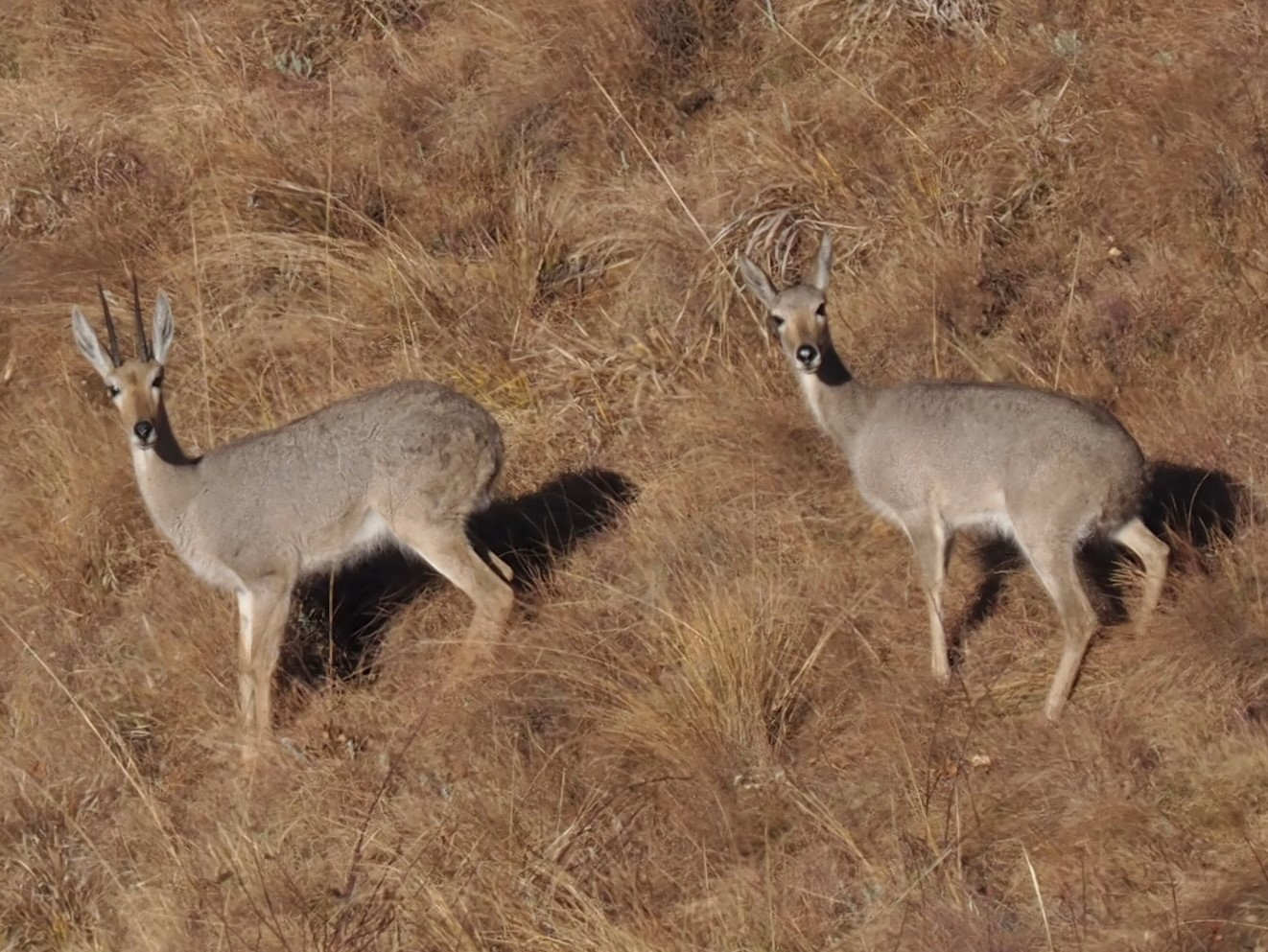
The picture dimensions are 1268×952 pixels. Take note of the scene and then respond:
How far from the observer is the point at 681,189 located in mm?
10773

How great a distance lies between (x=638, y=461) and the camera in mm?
9344

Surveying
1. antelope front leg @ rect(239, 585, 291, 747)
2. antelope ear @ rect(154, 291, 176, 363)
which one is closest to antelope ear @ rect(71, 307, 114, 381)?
antelope ear @ rect(154, 291, 176, 363)

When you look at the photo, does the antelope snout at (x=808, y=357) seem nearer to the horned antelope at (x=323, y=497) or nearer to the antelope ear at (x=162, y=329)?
the horned antelope at (x=323, y=497)

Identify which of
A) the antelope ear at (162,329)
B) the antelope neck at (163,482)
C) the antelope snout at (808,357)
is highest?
the antelope snout at (808,357)

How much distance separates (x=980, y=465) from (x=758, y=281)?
1.38 m

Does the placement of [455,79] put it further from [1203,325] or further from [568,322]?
[1203,325]

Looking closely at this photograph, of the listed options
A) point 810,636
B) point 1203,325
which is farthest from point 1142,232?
point 810,636

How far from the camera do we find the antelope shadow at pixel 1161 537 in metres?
7.43

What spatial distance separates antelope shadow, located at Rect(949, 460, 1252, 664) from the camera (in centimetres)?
743

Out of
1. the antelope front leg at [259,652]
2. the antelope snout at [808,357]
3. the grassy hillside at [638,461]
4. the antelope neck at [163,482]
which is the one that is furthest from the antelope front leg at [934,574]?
the antelope neck at [163,482]

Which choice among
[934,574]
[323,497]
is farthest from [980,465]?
[323,497]

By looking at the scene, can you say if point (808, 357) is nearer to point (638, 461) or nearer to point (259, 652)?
point (638, 461)

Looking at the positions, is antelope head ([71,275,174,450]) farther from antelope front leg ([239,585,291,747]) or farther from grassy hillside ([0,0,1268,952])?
grassy hillside ([0,0,1268,952])

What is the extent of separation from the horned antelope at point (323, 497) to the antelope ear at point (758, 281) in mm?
1324
